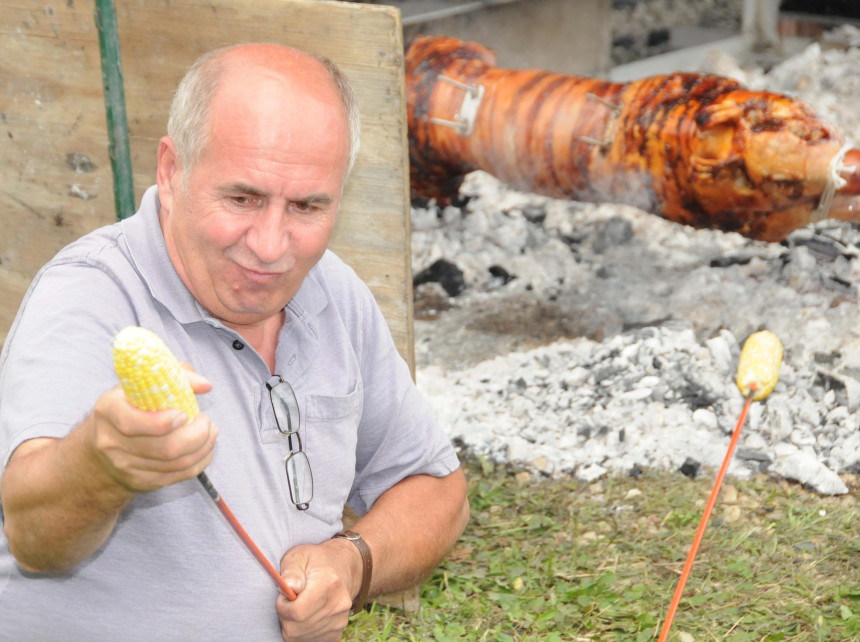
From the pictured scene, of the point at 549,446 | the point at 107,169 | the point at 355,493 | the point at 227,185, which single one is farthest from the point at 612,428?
the point at 227,185

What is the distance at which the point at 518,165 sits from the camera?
5.14m

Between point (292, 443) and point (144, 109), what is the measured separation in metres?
1.65

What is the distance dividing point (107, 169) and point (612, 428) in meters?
2.23

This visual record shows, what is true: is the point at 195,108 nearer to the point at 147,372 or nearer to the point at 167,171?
the point at 167,171

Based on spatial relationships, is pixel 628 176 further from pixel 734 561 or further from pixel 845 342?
pixel 734 561

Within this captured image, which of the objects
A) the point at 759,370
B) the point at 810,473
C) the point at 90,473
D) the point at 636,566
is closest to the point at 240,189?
the point at 90,473

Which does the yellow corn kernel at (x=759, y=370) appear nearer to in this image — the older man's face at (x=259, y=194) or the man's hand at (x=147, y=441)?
the older man's face at (x=259, y=194)

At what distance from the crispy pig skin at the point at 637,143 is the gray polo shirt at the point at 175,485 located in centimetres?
237

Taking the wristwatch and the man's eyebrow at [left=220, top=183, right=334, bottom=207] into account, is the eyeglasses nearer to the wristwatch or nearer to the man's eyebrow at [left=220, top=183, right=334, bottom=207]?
the wristwatch

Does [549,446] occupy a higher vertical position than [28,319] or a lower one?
lower

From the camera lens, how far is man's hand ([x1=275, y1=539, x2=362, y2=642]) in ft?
7.08

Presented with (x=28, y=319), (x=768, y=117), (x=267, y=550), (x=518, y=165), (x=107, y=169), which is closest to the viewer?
(x=28, y=319)

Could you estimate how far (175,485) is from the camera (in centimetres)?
207

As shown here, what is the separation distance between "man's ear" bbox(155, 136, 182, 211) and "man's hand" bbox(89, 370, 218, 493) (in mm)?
785
